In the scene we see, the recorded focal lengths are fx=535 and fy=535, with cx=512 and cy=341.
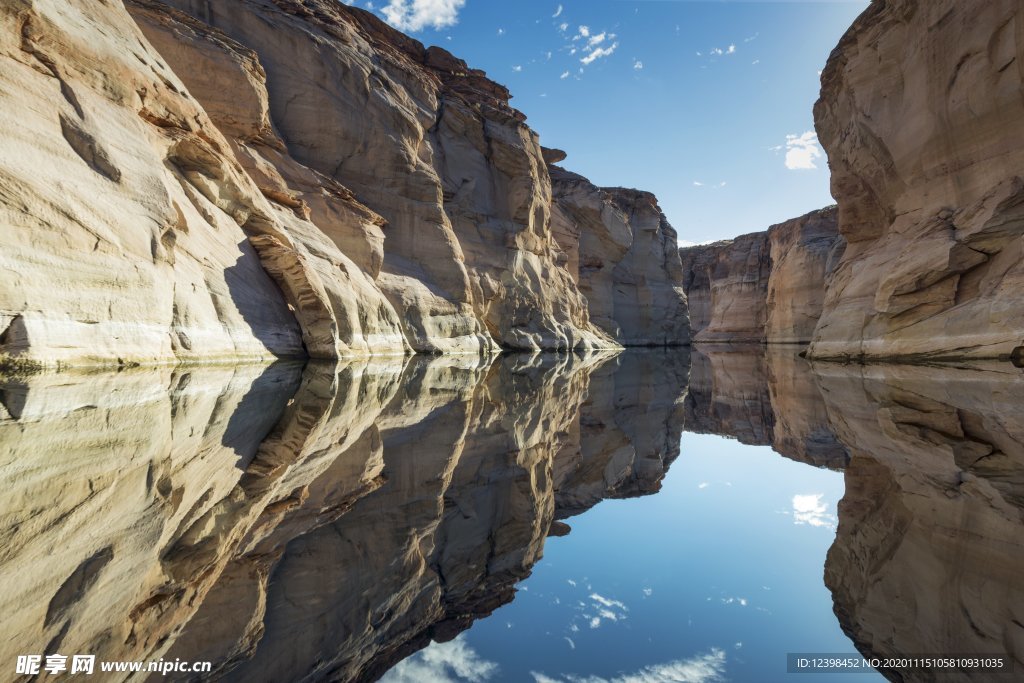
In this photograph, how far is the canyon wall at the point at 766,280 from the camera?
150ft

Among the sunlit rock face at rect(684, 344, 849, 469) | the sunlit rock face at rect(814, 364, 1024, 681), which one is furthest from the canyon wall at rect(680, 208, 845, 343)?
the sunlit rock face at rect(814, 364, 1024, 681)

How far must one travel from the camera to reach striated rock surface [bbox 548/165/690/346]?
157ft

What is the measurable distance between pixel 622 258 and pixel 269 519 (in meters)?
51.6

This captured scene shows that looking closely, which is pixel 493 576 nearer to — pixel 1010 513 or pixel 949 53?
pixel 1010 513

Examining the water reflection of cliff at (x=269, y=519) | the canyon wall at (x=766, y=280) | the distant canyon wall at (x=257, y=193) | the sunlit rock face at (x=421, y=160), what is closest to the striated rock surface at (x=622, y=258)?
the distant canyon wall at (x=257, y=193)

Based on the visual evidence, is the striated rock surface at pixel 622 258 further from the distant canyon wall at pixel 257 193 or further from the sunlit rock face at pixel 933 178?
the sunlit rock face at pixel 933 178

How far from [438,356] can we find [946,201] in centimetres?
1887

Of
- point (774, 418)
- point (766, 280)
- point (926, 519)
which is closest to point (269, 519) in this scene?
point (926, 519)

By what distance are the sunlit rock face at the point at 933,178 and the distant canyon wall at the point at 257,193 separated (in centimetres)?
1672

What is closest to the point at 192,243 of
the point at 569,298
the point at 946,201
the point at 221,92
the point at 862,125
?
the point at 221,92

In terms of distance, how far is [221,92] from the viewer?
18.0m

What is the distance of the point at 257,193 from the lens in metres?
16.0

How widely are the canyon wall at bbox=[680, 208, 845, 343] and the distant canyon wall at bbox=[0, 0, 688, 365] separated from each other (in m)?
21.0

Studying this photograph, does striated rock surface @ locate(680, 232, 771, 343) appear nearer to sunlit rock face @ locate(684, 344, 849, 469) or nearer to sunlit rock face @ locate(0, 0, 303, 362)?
sunlit rock face @ locate(684, 344, 849, 469)
